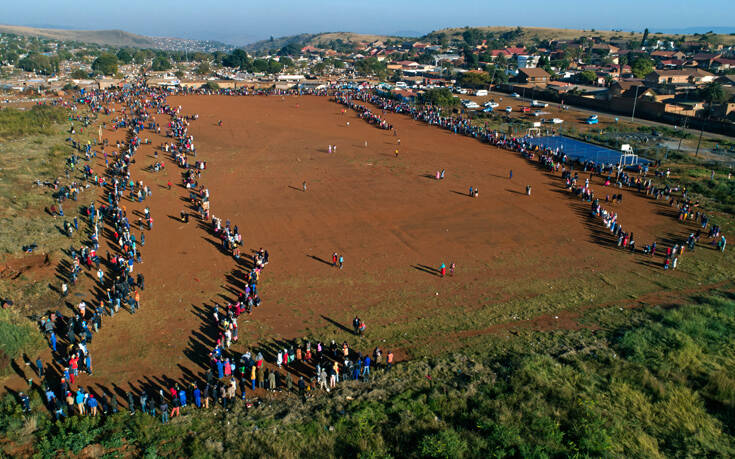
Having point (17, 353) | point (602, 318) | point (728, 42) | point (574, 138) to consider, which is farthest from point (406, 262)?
point (728, 42)

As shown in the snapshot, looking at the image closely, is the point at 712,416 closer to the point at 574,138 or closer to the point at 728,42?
the point at 574,138

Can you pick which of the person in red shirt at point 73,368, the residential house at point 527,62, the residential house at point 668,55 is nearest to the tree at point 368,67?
the residential house at point 527,62

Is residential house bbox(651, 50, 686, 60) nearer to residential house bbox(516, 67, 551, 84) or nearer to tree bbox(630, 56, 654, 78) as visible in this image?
tree bbox(630, 56, 654, 78)

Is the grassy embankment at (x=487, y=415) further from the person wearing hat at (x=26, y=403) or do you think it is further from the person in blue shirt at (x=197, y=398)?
the person in blue shirt at (x=197, y=398)

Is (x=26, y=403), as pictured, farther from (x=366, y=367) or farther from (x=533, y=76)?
(x=533, y=76)

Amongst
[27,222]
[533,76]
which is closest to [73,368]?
[27,222]

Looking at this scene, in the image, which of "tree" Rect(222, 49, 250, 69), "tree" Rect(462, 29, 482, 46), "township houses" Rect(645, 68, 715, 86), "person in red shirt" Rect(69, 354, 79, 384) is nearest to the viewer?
"person in red shirt" Rect(69, 354, 79, 384)

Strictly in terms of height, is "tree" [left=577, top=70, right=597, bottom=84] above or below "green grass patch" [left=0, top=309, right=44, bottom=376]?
above

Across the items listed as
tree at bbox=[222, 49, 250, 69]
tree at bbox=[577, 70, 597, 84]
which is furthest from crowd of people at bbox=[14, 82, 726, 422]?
tree at bbox=[222, 49, 250, 69]
